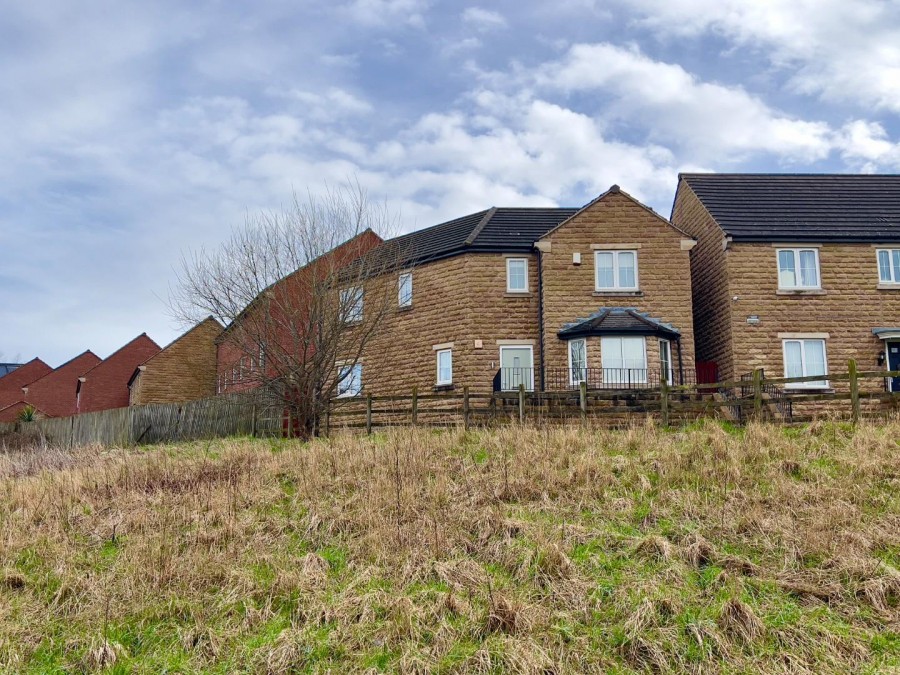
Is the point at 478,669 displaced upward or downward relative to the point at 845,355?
downward

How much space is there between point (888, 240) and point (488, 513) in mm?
21692

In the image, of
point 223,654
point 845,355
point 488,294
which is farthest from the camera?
point 488,294

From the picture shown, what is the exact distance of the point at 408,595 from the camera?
8891 millimetres

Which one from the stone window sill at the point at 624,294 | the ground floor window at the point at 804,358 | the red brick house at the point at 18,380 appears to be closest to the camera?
the ground floor window at the point at 804,358

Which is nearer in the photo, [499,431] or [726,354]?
[499,431]

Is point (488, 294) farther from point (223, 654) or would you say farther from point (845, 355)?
point (223, 654)

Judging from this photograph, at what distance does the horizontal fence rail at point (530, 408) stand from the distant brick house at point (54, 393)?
21.3m

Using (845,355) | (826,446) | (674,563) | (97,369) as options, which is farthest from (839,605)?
(97,369)

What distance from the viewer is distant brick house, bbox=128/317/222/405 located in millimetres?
41219

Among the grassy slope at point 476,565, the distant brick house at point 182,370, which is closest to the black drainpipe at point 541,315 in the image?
the grassy slope at point 476,565

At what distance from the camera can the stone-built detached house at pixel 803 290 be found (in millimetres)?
25375

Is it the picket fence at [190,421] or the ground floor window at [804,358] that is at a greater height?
the ground floor window at [804,358]

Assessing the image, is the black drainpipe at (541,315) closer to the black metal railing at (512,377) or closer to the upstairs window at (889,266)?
the black metal railing at (512,377)

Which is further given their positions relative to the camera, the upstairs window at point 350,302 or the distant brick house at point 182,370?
the distant brick house at point 182,370
